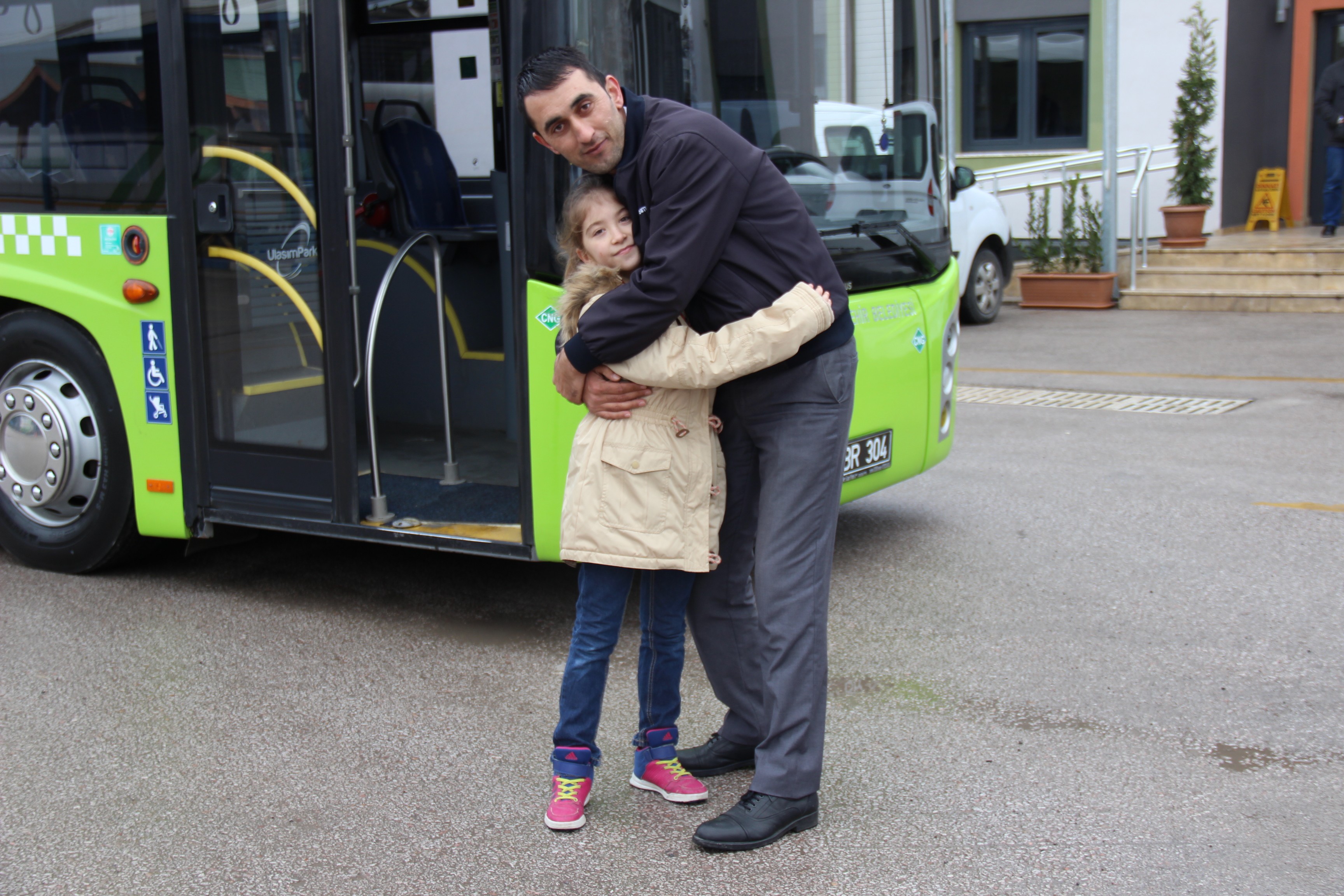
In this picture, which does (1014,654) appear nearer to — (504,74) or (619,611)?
(619,611)

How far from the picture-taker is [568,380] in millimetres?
3104

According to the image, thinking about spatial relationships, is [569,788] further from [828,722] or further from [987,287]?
[987,287]

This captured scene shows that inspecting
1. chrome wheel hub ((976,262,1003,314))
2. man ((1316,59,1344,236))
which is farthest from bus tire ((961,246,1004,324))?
man ((1316,59,1344,236))

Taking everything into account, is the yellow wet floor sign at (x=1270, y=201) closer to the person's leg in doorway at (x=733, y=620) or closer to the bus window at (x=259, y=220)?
the bus window at (x=259, y=220)

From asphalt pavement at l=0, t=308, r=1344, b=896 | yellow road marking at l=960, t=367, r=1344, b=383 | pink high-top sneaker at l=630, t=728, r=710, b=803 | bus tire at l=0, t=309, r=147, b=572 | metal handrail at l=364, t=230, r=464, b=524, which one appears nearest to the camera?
asphalt pavement at l=0, t=308, r=1344, b=896

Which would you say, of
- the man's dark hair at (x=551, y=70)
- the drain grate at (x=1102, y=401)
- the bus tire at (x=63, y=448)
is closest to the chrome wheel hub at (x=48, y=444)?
the bus tire at (x=63, y=448)

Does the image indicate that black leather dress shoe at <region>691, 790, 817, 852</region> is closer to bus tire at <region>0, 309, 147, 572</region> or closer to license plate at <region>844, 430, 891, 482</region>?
license plate at <region>844, 430, 891, 482</region>

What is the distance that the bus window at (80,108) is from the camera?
493 centimetres

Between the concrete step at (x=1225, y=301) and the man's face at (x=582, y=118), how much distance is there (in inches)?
477

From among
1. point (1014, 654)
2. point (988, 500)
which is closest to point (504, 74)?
point (1014, 654)

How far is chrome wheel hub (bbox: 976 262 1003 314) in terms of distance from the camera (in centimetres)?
1323

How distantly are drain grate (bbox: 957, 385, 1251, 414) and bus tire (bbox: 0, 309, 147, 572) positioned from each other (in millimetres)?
5722

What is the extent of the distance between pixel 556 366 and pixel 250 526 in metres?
2.48

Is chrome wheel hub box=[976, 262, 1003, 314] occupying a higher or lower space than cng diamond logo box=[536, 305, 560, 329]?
lower
